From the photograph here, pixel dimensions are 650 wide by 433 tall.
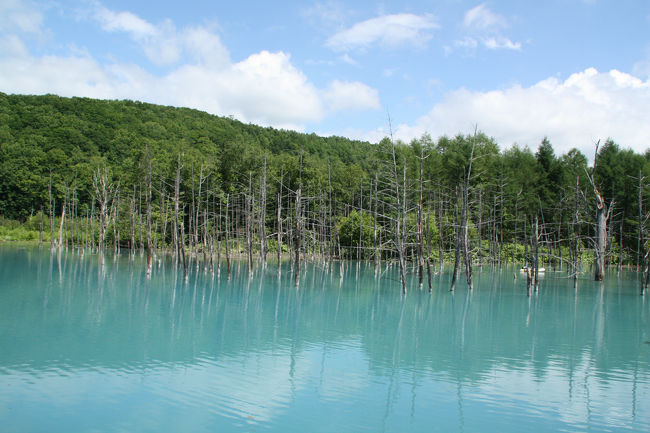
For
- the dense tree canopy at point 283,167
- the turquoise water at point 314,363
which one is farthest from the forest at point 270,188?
the turquoise water at point 314,363

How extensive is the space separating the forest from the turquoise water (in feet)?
47.0

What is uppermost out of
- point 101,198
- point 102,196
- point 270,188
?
point 270,188

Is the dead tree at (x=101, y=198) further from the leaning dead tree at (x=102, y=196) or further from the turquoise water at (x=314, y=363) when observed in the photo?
the turquoise water at (x=314, y=363)

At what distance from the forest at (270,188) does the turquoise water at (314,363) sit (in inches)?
564

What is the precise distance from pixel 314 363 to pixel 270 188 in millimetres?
42997

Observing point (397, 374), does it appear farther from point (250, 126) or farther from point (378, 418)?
point (250, 126)

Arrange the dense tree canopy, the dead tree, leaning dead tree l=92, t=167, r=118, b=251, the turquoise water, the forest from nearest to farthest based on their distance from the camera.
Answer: the turquoise water
the dead tree
leaning dead tree l=92, t=167, r=118, b=251
the forest
the dense tree canopy

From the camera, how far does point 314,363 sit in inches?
432

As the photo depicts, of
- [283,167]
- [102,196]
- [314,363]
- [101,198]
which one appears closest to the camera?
[314,363]

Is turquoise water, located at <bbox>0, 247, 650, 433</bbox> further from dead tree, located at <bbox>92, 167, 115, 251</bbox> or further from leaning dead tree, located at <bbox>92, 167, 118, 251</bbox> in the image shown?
leaning dead tree, located at <bbox>92, 167, 118, 251</bbox>

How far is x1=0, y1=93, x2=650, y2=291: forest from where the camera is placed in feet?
128

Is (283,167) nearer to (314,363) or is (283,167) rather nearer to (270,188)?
(270,188)

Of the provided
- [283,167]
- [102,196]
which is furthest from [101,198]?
[283,167]

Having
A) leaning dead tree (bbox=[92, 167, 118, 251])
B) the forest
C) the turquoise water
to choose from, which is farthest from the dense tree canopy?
the turquoise water
